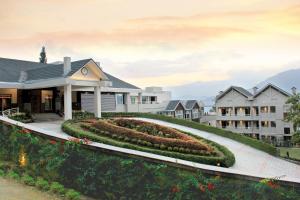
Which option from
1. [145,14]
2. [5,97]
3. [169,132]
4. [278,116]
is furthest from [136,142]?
[278,116]

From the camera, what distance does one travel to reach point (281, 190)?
7871 millimetres

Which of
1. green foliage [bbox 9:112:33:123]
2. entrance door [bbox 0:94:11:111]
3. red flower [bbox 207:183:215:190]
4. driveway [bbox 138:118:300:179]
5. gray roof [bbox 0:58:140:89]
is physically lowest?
driveway [bbox 138:118:300:179]

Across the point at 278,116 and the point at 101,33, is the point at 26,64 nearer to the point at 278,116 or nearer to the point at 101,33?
the point at 101,33

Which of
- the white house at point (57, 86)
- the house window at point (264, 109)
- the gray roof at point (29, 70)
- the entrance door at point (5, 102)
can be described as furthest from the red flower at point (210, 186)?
the house window at point (264, 109)

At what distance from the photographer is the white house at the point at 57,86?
28734 millimetres

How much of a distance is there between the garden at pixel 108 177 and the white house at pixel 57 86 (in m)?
15.6

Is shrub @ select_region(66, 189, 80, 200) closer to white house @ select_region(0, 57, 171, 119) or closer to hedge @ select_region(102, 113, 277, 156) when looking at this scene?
white house @ select_region(0, 57, 171, 119)

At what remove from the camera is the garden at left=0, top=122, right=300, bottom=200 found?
8281mm

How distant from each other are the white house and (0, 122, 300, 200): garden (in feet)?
51.3

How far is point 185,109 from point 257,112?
650 inches

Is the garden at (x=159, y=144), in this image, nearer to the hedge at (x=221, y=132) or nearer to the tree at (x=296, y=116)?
the hedge at (x=221, y=132)

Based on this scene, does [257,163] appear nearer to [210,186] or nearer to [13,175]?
[210,186]

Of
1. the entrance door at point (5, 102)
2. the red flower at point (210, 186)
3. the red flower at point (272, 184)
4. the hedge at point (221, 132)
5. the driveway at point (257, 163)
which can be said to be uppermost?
the entrance door at point (5, 102)

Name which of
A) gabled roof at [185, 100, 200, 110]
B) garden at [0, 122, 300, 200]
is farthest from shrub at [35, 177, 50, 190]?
gabled roof at [185, 100, 200, 110]
